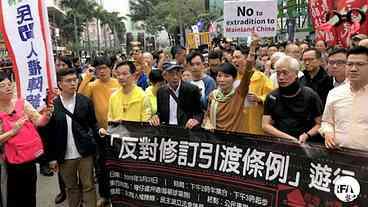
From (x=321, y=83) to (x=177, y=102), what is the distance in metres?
1.67

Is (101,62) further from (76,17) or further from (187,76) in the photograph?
(76,17)

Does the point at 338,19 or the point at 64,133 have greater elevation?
the point at 338,19

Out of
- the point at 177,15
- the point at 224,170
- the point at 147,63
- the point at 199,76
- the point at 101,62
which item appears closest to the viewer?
the point at 224,170

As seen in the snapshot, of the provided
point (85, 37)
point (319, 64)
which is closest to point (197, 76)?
point (319, 64)

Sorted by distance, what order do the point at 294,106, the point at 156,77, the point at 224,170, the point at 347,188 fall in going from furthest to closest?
the point at 156,77
the point at 294,106
the point at 224,170
the point at 347,188

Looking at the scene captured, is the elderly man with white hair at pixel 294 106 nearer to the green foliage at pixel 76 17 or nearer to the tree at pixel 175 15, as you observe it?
the tree at pixel 175 15

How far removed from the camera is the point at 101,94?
218 inches

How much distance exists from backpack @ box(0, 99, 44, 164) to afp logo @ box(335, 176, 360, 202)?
8.75 ft

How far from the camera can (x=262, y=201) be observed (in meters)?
3.69

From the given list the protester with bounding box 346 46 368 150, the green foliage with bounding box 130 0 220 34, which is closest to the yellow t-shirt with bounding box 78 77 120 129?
the protester with bounding box 346 46 368 150

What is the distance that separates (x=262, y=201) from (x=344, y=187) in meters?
0.66

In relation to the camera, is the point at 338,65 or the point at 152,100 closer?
the point at 338,65

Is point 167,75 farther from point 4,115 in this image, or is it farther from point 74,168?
point 4,115

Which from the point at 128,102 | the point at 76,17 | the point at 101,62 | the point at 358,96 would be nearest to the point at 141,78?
the point at 101,62
